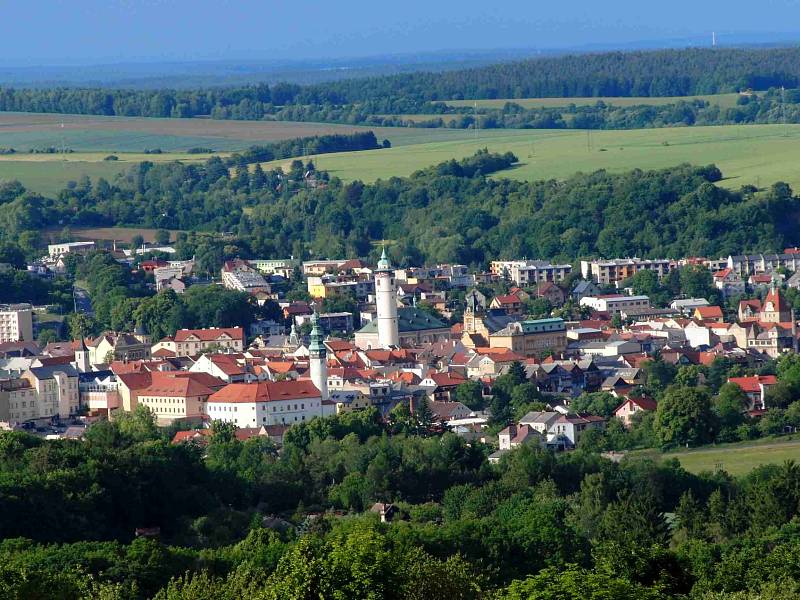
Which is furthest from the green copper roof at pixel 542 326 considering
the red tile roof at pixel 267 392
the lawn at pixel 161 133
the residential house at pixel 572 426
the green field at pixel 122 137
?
the lawn at pixel 161 133

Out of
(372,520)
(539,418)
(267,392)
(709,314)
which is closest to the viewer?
(372,520)

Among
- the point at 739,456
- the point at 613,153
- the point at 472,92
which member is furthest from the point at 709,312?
the point at 472,92

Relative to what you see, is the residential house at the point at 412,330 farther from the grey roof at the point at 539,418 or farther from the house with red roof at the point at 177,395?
the grey roof at the point at 539,418

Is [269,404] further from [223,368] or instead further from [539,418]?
[223,368]

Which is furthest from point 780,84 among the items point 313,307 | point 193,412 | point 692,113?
point 193,412

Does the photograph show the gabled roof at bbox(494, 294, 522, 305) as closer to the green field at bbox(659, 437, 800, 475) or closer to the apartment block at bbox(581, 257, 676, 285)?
the apartment block at bbox(581, 257, 676, 285)

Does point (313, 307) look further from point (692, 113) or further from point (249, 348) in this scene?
point (692, 113)
